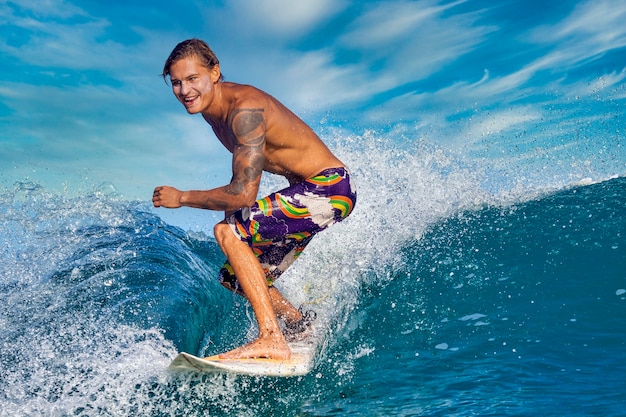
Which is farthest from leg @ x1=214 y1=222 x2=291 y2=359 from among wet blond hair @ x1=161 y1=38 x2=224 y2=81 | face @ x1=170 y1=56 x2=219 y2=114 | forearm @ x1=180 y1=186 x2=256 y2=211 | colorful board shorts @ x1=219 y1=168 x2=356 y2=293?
wet blond hair @ x1=161 y1=38 x2=224 y2=81

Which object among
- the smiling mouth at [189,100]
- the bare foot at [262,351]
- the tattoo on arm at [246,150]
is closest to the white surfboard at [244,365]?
the bare foot at [262,351]

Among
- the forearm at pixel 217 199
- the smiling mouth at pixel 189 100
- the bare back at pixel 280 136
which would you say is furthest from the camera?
the smiling mouth at pixel 189 100

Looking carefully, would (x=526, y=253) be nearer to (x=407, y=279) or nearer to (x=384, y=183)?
(x=407, y=279)

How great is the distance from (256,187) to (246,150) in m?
0.28

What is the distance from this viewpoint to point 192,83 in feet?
13.2

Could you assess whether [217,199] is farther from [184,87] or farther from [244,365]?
[244,365]

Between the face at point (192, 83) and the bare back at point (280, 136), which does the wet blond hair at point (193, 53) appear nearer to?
the face at point (192, 83)

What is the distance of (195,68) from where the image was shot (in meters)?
4.03

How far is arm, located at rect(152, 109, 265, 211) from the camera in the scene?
376 centimetres

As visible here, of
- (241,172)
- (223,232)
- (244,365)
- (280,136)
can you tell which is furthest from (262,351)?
(280,136)

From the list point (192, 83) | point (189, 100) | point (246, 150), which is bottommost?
point (246, 150)

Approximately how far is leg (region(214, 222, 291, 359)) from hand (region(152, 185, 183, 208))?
17.7 inches

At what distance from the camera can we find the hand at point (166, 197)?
3852 millimetres

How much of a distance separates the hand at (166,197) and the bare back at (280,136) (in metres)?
0.60
